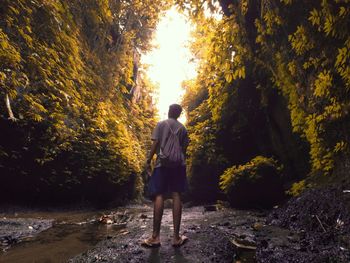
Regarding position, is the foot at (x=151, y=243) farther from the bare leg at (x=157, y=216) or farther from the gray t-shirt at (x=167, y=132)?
the gray t-shirt at (x=167, y=132)

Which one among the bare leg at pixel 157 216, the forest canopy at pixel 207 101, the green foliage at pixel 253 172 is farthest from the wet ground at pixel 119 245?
the green foliage at pixel 253 172

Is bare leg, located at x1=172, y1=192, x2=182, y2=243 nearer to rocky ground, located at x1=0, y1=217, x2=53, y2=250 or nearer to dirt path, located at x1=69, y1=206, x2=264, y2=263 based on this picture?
dirt path, located at x1=69, y1=206, x2=264, y2=263

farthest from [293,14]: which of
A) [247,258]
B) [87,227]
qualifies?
[87,227]

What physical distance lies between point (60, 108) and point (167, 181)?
4.97 metres

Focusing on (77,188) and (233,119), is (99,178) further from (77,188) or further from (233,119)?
(233,119)

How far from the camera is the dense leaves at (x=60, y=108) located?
21.5 ft

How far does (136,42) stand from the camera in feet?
62.6

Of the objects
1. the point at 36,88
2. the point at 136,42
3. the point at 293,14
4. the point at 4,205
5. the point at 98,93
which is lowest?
the point at 4,205

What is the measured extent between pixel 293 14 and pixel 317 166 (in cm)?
272

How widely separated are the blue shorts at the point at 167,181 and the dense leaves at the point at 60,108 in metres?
3.69

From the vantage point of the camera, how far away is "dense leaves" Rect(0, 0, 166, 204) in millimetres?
6543

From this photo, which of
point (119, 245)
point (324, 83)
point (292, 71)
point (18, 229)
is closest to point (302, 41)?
point (292, 71)

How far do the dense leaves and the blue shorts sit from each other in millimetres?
3691

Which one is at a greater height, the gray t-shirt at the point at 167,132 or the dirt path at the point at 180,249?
the gray t-shirt at the point at 167,132
